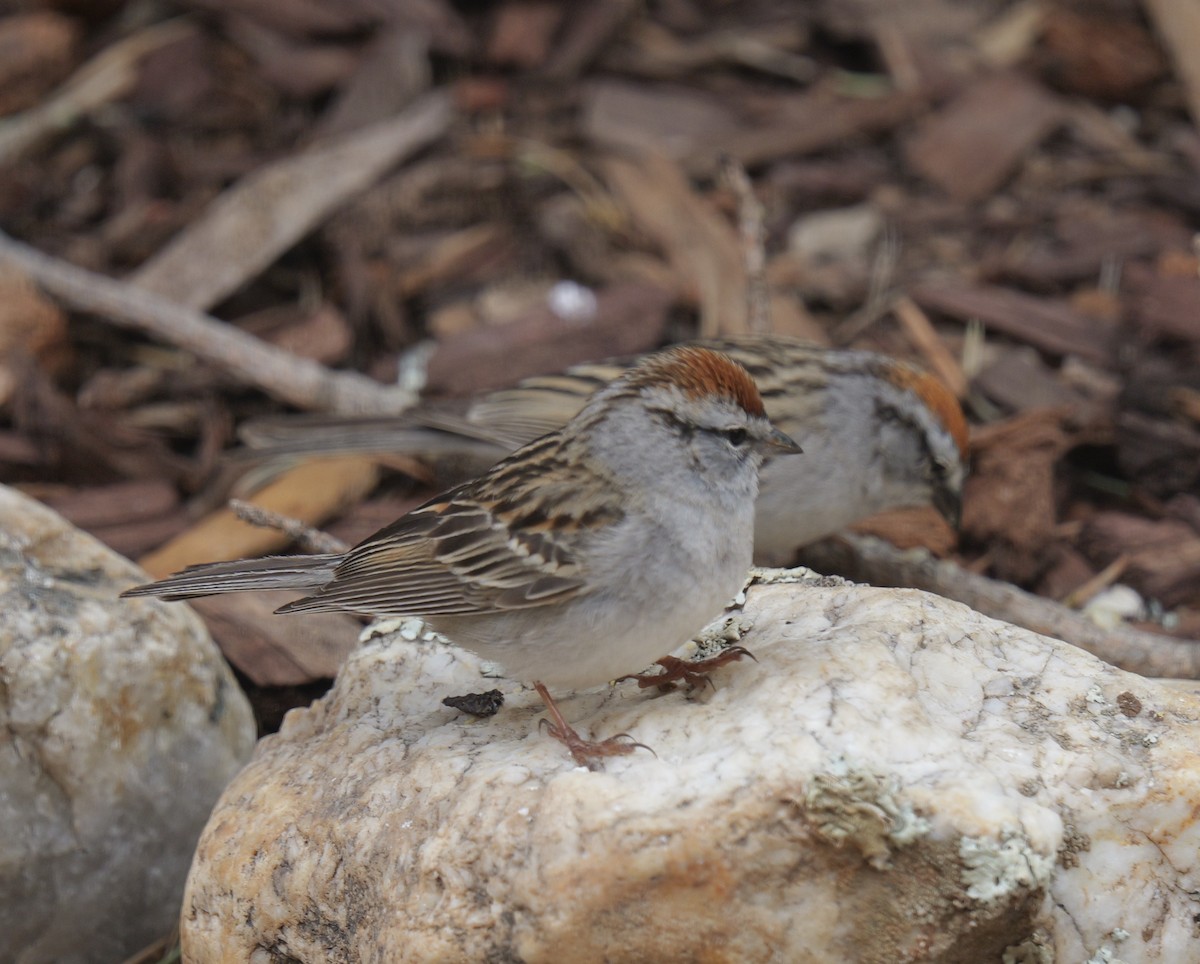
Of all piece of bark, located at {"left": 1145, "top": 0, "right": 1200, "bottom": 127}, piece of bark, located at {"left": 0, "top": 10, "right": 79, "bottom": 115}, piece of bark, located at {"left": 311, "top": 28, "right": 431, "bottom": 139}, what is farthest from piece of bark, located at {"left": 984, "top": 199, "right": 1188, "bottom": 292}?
piece of bark, located at {"left": 0, "top": 10, "right": 79, "bottom": 115}

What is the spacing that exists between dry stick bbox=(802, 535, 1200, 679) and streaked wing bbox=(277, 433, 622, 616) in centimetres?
135

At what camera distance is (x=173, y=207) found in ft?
20.9

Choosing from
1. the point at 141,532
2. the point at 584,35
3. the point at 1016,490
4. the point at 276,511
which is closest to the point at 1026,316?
the point at 1016,490

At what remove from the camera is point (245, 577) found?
11.1 feet

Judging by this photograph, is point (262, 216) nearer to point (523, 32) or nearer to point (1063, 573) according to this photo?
point (523, 32)

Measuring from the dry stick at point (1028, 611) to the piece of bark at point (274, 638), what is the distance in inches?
70.0

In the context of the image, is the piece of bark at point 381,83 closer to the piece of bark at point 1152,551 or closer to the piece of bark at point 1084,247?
the piece of bark at point 1084,247

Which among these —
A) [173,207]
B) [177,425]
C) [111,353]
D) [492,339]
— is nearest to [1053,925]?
[492,339]

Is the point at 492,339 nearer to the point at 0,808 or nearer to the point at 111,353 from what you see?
the point at 111,353

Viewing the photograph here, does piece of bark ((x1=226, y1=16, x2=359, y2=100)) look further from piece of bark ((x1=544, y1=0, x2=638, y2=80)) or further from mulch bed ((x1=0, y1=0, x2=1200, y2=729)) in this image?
piece of bark ((x1=544, y1=0, x2=638, y2=80))

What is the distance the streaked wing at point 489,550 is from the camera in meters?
3.15

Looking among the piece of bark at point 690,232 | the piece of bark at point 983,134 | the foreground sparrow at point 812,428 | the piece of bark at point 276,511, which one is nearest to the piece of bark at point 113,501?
the piece of bark at point 276,511

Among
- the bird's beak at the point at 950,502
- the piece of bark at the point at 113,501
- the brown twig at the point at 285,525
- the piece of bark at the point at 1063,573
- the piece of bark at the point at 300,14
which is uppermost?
the piece of bark at the point at 300,14

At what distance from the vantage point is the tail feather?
128 inches
